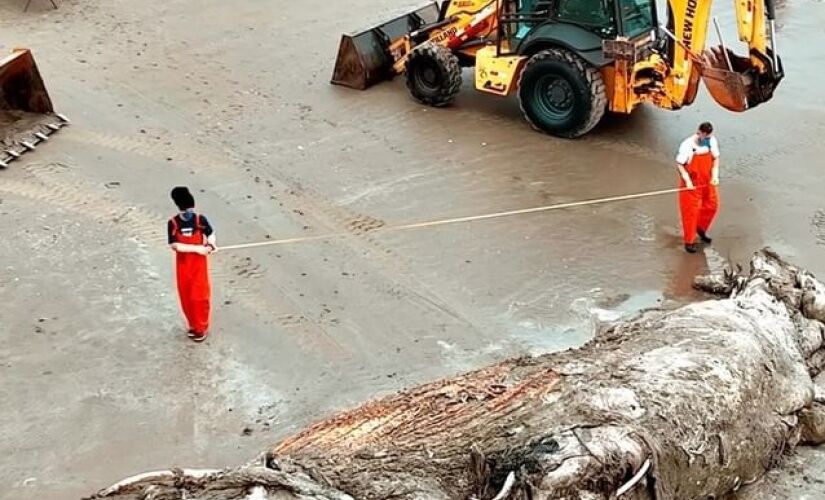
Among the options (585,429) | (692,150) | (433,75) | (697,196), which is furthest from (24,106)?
(585,429)

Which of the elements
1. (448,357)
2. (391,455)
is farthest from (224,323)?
(391,455)

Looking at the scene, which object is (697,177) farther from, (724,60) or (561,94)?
(561,94)

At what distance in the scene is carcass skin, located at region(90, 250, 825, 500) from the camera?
5414mm

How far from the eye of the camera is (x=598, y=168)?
39.3 ft

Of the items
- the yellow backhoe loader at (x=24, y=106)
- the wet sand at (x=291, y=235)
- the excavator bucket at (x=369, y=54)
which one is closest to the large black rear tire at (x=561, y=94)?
the wet sand at (x=291, y=235)

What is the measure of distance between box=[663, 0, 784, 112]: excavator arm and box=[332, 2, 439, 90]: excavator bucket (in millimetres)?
3829

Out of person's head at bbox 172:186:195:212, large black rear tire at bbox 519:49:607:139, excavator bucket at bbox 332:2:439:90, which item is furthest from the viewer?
excavator bucket at bbox 332:2:439:90

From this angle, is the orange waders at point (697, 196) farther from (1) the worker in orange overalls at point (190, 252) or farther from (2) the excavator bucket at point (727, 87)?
(1) the worker in orange overalls at point (190, 252)

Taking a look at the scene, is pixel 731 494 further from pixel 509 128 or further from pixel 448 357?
A: pixel 509 128

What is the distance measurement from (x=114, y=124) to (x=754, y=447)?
8703 millimetres

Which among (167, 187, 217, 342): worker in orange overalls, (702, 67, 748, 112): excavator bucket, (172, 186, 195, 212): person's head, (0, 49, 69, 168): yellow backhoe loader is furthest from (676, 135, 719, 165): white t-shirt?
(0, 49, 69, 168): yellow backhoe loader

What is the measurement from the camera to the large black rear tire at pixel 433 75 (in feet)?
43.4

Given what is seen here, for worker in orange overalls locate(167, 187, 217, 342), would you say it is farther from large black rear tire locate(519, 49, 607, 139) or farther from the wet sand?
large black rear tire locate(519, 49, 607, 139)

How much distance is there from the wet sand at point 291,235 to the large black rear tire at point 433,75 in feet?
0.59
